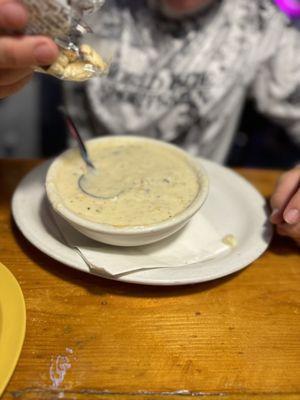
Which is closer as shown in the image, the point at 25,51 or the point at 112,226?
the point at 25,51

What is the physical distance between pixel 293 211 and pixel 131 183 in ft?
0.79

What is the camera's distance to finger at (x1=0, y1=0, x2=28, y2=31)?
0.50 m

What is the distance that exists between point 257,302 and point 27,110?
4.35 ft

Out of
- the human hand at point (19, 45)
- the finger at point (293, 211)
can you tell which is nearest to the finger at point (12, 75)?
the human hand at point (19, 45)

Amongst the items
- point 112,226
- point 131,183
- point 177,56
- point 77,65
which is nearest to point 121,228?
point 112,226

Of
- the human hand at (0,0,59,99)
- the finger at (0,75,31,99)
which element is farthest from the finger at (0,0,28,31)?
the finger at (0,75,31,99)

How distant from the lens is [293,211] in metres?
0.71

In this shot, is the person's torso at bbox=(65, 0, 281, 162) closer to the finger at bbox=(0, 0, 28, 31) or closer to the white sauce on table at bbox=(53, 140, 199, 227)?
the white sauce on table at bbox=(53, 140, 199, 227)

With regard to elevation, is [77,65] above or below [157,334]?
above

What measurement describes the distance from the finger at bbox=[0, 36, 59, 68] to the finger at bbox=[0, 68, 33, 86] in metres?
0.03

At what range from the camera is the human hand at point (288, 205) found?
28.1 inches

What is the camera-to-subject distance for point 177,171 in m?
0.76

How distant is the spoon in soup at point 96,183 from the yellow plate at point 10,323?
0.16 meters

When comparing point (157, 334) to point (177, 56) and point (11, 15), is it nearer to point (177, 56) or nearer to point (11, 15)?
point (11, 15)
